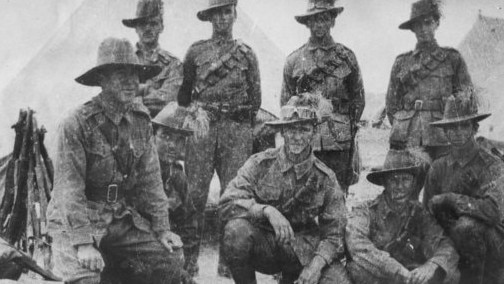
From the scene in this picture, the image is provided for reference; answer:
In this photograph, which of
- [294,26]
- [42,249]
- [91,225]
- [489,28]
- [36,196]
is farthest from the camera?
[489,28]

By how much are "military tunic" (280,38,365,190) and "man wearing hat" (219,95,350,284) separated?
1.14m

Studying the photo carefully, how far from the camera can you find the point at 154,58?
5922 mm

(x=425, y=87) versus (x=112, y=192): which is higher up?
(x=425, y=87)

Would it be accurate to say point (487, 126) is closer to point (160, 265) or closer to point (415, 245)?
point (415, 245)

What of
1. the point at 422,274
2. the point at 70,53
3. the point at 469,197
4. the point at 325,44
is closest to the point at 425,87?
the point at 325,44

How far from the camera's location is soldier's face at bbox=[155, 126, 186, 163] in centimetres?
520

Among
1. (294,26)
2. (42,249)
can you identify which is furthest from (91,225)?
(294,26)

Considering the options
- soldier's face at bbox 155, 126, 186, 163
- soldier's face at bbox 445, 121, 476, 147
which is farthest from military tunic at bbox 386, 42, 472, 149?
soldier's face at bbox 155, 126, 186, 163

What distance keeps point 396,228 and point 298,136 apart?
99cm

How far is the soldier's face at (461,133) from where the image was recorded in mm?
4781

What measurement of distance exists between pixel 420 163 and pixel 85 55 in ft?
24.9

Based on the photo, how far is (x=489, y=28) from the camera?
31.9 ft

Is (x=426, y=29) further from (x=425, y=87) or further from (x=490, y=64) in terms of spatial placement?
(x=490, y=64)

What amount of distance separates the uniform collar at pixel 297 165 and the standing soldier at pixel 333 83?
117 centimetres
